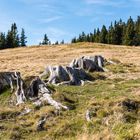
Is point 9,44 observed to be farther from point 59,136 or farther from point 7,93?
point 59,136

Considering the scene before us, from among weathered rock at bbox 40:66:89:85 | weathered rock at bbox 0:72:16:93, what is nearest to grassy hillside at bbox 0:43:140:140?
weathered rock at bbox 0:72:16:93

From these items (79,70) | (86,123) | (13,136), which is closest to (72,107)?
(86,123)

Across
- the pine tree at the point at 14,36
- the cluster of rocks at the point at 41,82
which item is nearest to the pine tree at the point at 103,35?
the pine tree at the point at 14,36

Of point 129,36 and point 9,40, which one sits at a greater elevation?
point 9,40

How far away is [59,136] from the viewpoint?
1591 centimetres

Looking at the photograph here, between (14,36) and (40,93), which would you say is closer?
(40,93)

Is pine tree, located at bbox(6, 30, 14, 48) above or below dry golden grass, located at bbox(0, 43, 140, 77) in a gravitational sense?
above

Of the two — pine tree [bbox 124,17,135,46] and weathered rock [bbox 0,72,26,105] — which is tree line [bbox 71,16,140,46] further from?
weathered rock [bbox 0,72,26,105]

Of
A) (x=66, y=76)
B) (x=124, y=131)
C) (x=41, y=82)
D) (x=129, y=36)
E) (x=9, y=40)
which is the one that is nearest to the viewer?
(x=124, y=131)

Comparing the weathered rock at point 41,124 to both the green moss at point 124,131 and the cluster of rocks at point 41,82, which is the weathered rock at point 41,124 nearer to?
the cluster of rocks at point 41,82

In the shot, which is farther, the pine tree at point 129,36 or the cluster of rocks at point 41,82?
the pine tree at point 129,36

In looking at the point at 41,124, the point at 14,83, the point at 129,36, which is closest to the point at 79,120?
the point at 41,124

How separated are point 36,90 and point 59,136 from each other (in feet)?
22.2

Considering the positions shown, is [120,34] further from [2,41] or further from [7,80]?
[7,80]
